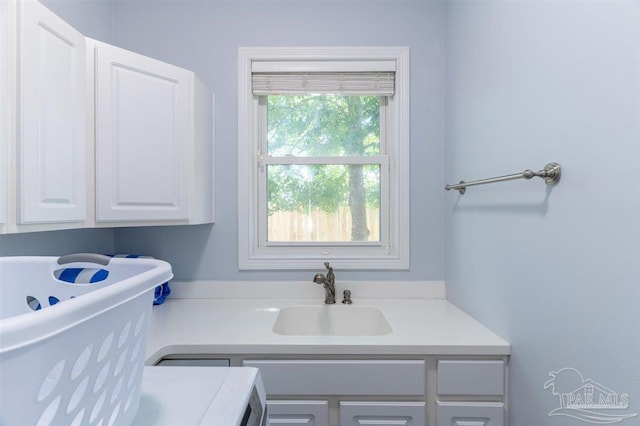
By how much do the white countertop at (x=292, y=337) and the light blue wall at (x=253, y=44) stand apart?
184 millimetres

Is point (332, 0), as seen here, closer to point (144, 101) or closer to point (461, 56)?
point (461, 56)

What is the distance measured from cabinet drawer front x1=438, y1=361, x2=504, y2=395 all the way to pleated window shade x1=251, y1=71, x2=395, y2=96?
4.35 feet

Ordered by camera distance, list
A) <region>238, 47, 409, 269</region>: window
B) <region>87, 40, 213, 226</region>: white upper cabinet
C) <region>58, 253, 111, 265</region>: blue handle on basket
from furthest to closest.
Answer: <region>238, 47, 409, 269</region>: window → <region>87, 40, 213, 226</region>: white upper cabinet → <region>58, 253, 111, 265</region>: blue handle on basket

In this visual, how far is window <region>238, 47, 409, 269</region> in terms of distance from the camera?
1.71 metres

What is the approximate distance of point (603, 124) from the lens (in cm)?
73

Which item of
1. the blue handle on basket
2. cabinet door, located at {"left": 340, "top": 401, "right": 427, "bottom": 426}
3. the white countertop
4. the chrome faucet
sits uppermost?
the blue handle on basket

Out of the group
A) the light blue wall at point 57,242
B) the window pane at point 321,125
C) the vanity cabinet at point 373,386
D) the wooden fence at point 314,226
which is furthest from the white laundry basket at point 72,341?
the window pane at point 321,125

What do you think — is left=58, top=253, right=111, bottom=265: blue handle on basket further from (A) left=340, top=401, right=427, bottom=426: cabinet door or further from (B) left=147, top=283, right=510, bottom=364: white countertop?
(A) left=340, top=401, right=427, bottom=426: cabinet door

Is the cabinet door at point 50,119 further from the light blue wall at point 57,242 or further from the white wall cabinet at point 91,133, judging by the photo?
A: the light blue wall at point 57,242

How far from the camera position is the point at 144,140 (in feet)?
4.40

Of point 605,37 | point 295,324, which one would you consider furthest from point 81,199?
point 605,37

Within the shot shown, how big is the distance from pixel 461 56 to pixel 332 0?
0.73m

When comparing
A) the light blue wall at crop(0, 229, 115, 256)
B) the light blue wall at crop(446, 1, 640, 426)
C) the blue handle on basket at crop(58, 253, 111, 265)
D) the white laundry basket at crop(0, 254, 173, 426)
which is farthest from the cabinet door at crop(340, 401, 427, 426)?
the light blue wall at crop(0, 229, 115, 256)

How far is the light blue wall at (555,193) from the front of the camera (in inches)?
26.7
